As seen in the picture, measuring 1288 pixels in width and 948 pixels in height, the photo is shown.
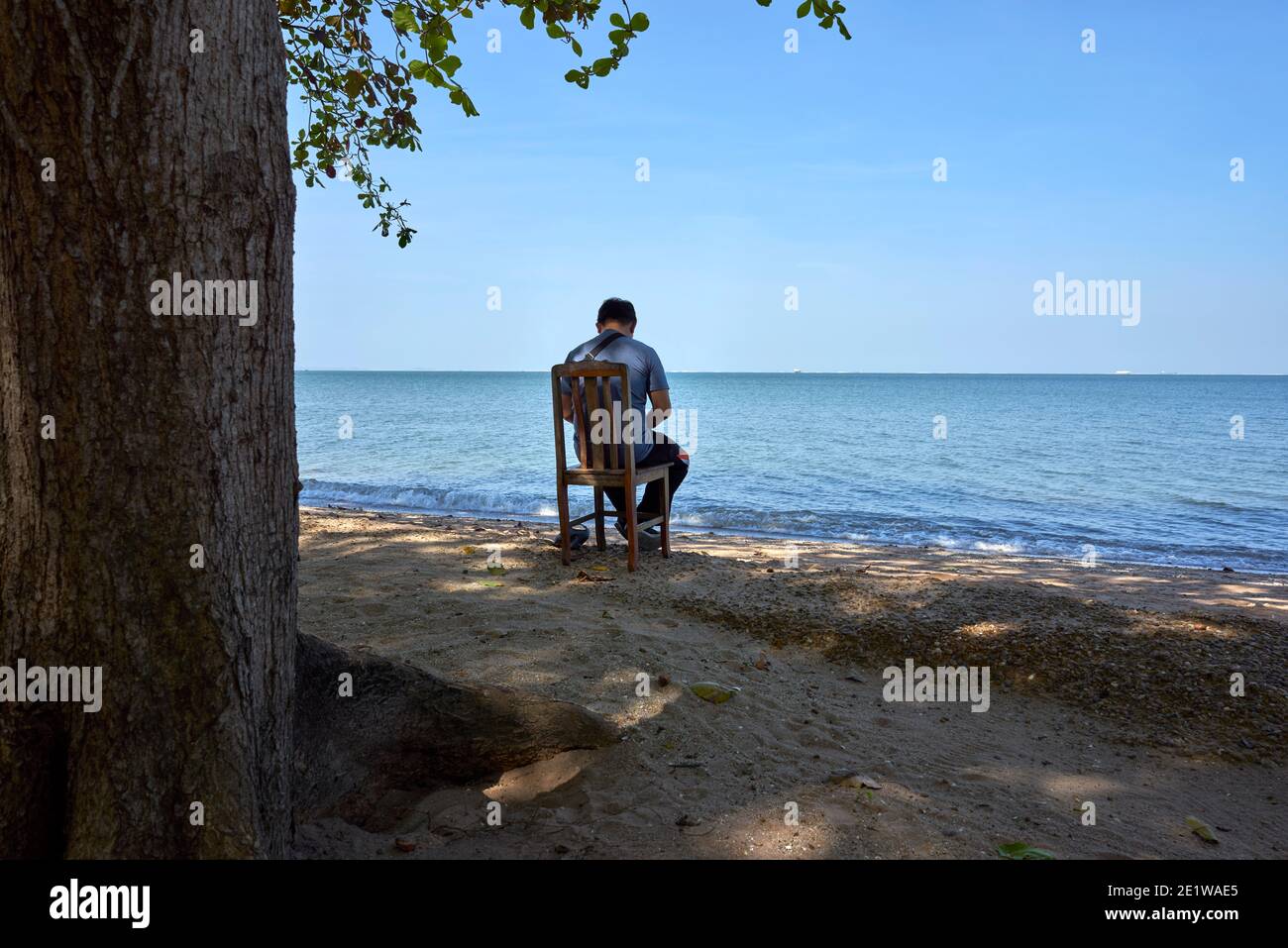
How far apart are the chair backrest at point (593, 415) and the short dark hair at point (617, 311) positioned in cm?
61

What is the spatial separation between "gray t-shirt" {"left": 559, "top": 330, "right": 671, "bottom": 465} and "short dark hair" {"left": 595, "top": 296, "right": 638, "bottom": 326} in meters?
0.14

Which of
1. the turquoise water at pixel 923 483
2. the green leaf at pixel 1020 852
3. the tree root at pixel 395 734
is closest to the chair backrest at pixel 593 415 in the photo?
the tree root at pixel 395 734

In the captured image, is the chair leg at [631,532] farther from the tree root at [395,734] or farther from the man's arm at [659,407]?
the tree root at [395,734]

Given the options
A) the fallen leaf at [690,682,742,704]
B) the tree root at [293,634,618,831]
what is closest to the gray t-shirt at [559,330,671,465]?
the fallen leaf at [690,682,742,704]

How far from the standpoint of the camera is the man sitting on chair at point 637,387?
650 centimetres

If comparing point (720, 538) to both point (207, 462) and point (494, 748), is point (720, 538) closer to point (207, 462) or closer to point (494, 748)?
point (494, 748)

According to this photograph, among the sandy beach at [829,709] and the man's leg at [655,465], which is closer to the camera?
the sandy beach at [829,709]

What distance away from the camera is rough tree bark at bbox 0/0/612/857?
1.79 metres

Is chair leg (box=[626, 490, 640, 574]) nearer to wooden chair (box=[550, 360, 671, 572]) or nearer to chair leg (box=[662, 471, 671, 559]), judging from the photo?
wooden chair (box=[550, 360, 671, 572])

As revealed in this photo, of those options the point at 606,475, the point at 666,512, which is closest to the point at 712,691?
the point at 606,475

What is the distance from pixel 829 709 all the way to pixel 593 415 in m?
3.14

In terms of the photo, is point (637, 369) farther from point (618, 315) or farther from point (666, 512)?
point (666, 512)
